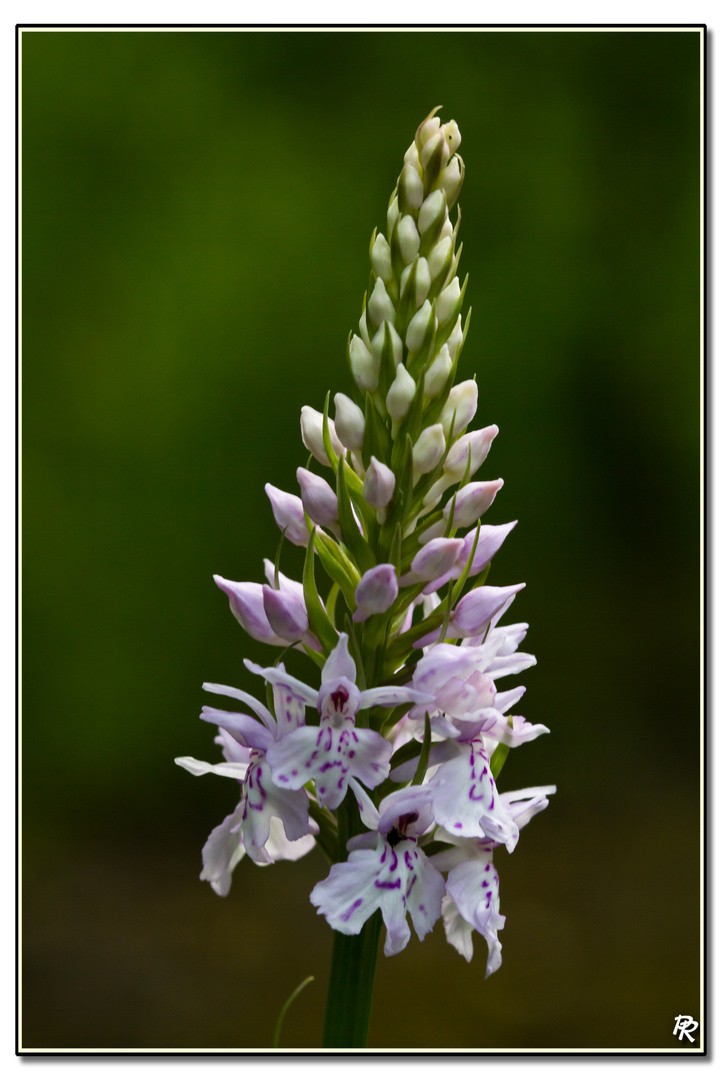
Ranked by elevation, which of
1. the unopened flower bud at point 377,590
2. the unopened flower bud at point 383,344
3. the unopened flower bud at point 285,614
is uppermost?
the unopened flower bud at point 383,344

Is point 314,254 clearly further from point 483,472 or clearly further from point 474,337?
point 483,472

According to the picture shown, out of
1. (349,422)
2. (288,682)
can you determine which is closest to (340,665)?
(288,682)

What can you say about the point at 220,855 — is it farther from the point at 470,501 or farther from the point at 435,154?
the point at 435,154

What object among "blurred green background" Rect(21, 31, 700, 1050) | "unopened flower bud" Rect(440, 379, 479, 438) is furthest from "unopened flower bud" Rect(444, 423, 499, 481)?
"blurred green background" Rect(21, 31, 700, 1050)

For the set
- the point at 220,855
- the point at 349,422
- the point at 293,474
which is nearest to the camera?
the point at 349,422

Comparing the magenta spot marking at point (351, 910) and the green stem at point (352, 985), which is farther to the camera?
the green stem at point (352, 985)

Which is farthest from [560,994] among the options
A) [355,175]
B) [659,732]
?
[355,175]

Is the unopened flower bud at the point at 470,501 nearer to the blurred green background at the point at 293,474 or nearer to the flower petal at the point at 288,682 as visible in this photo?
the flower petal at the point at 288,682

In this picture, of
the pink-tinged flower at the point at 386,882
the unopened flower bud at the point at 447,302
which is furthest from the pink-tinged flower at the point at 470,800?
the unopened flower bud at the point at 447,302
